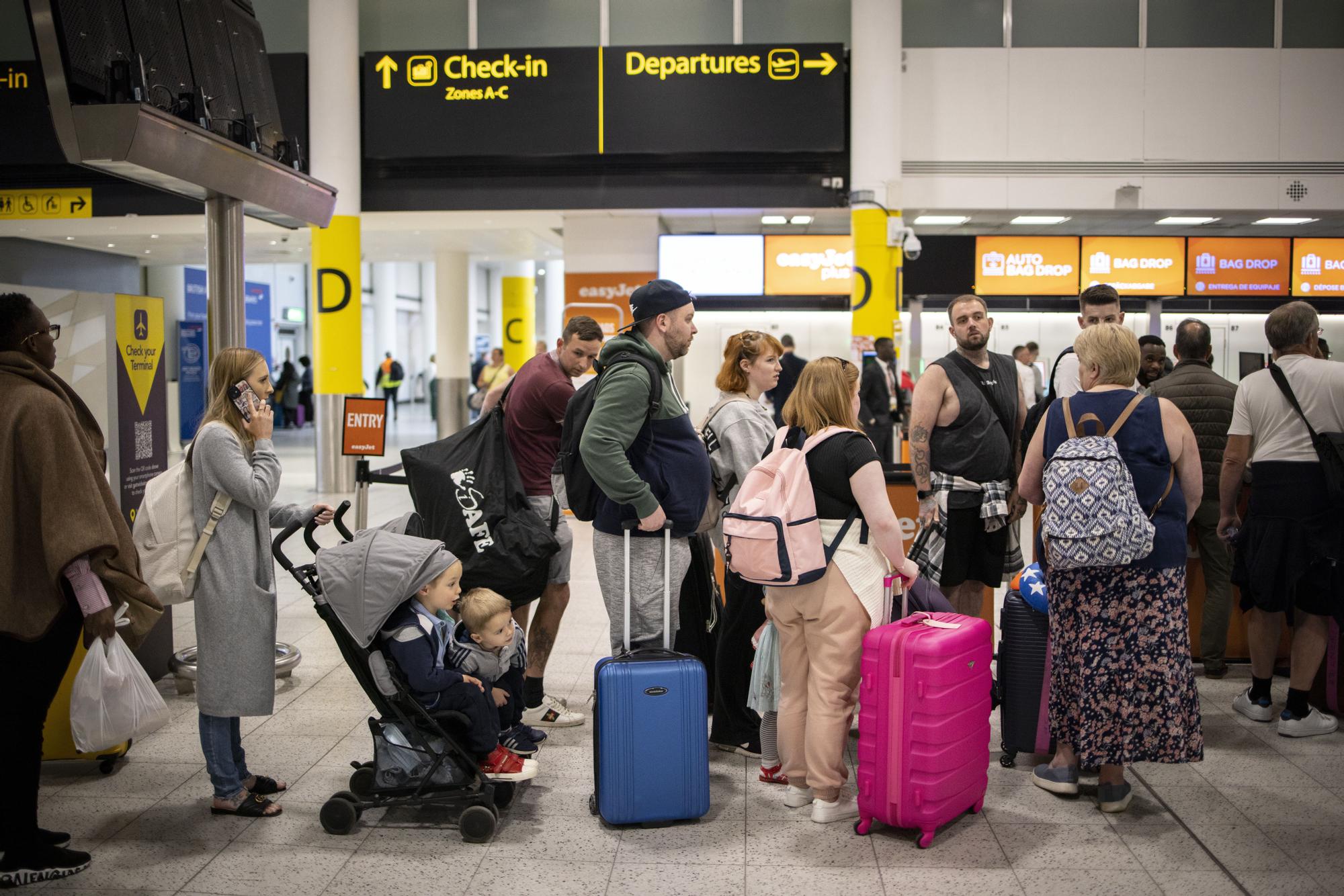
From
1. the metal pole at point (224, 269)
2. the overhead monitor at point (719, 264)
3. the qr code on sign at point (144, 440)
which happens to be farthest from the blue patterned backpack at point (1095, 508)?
the overhead monitor at point (719, 264)

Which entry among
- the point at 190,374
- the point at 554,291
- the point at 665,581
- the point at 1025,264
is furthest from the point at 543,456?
the point at 554,291

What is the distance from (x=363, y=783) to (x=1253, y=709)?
3456mm

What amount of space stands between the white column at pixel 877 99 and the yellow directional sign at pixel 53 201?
26.2ft

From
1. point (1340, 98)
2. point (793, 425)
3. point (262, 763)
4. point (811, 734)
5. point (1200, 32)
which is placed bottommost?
point (262, 763)

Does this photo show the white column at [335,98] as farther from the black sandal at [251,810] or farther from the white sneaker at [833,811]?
the white sneaker at [833,811]

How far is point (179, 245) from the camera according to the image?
1666 cm

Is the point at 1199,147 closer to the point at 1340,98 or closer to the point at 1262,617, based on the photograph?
the point at 1340,98

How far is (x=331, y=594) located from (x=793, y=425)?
1.47 metres

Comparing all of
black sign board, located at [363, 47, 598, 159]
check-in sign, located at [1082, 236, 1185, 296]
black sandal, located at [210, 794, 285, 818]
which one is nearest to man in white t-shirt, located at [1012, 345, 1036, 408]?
check-in sign, located at [1082, 236, 1185, 296]

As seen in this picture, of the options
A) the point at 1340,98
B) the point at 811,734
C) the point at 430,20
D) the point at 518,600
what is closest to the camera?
the point at 811,734

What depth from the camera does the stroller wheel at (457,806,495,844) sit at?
324 cm

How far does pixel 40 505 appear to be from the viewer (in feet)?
9.54

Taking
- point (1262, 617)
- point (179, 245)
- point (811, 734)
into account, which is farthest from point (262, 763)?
point (179, 245)

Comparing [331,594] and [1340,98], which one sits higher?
[1340,98]
